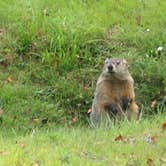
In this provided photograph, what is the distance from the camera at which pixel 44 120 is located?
9.59 meters

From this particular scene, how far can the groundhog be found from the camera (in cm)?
905

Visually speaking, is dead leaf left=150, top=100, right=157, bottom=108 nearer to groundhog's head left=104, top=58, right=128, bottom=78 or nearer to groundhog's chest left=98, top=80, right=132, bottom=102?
groundhog's chest left=98, top=80, right=132, bottom=102

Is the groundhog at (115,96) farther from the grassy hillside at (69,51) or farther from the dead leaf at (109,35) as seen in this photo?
the dead leaf at (109,35)

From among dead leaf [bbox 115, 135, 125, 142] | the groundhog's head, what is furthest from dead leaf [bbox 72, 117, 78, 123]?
dead leaf [bbox 115, 135, 125, 142]

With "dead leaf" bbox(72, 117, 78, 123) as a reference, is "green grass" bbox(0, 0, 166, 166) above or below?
above

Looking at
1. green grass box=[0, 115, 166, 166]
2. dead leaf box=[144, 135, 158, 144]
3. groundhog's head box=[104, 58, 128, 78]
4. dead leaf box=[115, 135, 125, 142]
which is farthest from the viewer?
groundhog's head box=[104, 58, 128, 78]

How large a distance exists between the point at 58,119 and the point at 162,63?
81.5 inches

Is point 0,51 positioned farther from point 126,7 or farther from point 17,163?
point 17,163

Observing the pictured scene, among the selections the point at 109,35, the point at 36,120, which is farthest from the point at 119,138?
the point at 109,35

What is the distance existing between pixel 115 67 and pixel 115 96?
0.47m

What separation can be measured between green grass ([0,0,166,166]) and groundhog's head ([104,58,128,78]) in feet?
2.44

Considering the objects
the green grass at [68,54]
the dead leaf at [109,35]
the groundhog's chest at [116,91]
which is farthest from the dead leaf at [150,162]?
the dead leaf at [109,35]

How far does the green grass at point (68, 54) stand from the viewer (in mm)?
9734

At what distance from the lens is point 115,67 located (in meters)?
8.95
